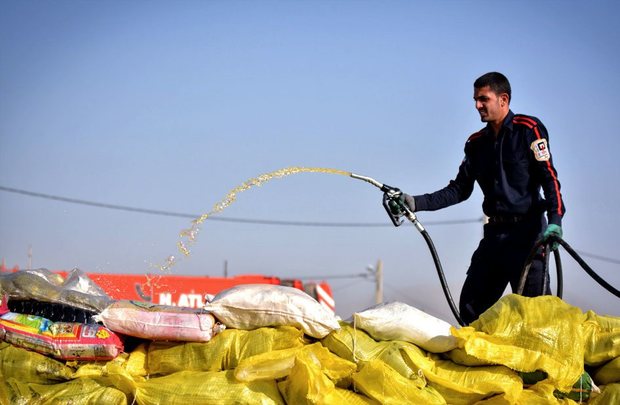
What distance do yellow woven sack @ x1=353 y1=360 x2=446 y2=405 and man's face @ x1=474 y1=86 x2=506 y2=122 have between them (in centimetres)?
196

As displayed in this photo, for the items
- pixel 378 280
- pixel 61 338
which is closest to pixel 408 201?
pixel 61 338

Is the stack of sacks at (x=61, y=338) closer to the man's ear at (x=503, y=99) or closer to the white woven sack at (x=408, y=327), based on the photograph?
the white woven sack at (x=408, y=327)

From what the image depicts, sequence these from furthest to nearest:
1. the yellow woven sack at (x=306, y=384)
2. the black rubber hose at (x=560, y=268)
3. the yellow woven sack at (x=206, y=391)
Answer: the black rubber hose at (x=560, y=268)
the yellow woven sack at (x=206, y=391)
the yellow woven sack at (x=306, y=384)

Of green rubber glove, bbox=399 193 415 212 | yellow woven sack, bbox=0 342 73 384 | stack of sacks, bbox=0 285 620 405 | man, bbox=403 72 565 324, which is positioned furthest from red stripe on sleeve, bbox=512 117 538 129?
yellow woven sack, bbox=0 342 73 384

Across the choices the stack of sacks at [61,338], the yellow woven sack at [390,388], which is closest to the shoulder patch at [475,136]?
the yellow woven sack at [390,388]

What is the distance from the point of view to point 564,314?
364 centimetres

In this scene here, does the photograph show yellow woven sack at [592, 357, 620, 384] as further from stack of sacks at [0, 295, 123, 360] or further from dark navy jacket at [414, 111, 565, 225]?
stack of sacks at [0, 295, 123, 360]

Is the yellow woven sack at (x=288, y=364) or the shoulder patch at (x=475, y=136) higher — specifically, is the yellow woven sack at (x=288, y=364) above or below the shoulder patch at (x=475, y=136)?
below

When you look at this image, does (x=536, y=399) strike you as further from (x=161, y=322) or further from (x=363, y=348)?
(x=161, y=322)

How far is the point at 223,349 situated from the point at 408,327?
876mm

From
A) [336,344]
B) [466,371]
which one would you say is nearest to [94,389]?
[336,344]

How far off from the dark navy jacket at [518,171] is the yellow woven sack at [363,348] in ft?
4.56

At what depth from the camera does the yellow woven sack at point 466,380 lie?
11.4 feet

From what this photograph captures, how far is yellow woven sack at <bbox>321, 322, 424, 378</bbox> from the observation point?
3.56 meters
